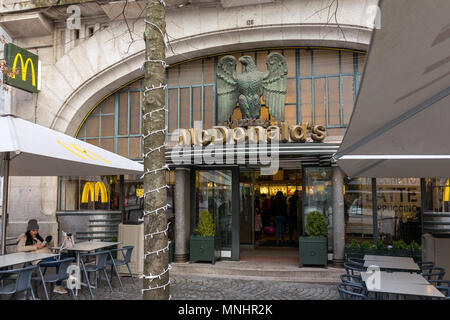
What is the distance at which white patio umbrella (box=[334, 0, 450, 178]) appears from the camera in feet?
5.97

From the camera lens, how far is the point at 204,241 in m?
10.5

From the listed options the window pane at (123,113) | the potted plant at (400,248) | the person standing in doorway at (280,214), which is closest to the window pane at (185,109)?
the window pane at (123,113)

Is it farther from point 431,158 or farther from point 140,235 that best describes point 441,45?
point 140,235

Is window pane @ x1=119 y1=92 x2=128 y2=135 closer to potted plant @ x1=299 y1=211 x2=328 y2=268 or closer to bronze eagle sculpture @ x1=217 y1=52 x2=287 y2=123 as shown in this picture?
bronze eagle sculpture @ x1=217 y1=52 x2=287 y2=123

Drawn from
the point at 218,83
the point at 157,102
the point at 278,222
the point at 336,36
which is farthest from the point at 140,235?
the point at 336,36

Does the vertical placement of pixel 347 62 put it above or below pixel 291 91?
above

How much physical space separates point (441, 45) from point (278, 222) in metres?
12.2

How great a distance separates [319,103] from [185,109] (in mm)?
4036

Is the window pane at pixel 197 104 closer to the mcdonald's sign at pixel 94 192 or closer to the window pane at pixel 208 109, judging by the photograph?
the window pane at pixel 208 109

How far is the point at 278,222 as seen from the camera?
13875 millimetres

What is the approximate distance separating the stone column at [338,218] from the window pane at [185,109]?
4.63m

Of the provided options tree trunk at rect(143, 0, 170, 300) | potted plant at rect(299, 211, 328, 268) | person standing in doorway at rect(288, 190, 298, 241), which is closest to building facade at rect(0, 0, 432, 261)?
person standing in doorway at rect(288, 190, 298, 241)

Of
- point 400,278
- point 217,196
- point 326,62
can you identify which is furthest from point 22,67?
point 400,278

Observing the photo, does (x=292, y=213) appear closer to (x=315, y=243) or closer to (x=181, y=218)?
(x=315, y=243)
